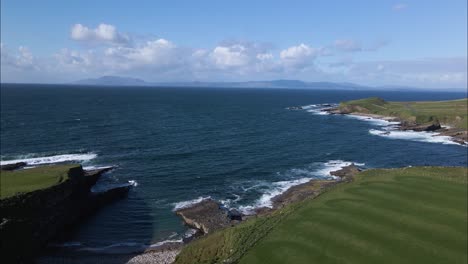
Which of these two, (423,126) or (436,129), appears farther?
(423,126)

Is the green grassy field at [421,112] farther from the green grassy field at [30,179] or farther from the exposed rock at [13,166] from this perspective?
the exposed rock at [13,166]

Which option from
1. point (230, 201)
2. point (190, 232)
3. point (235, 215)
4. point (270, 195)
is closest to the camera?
point (190, 232)

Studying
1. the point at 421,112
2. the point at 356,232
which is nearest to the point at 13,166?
the point at 356,232

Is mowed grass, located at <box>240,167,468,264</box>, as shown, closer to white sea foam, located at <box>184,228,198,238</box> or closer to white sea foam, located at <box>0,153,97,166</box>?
white sea foam, located at <box>184,228,198,238</box>

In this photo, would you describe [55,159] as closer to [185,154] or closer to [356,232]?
[185,154]

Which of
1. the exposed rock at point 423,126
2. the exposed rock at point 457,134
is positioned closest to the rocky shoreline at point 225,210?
the exposed rock at point 457,134
